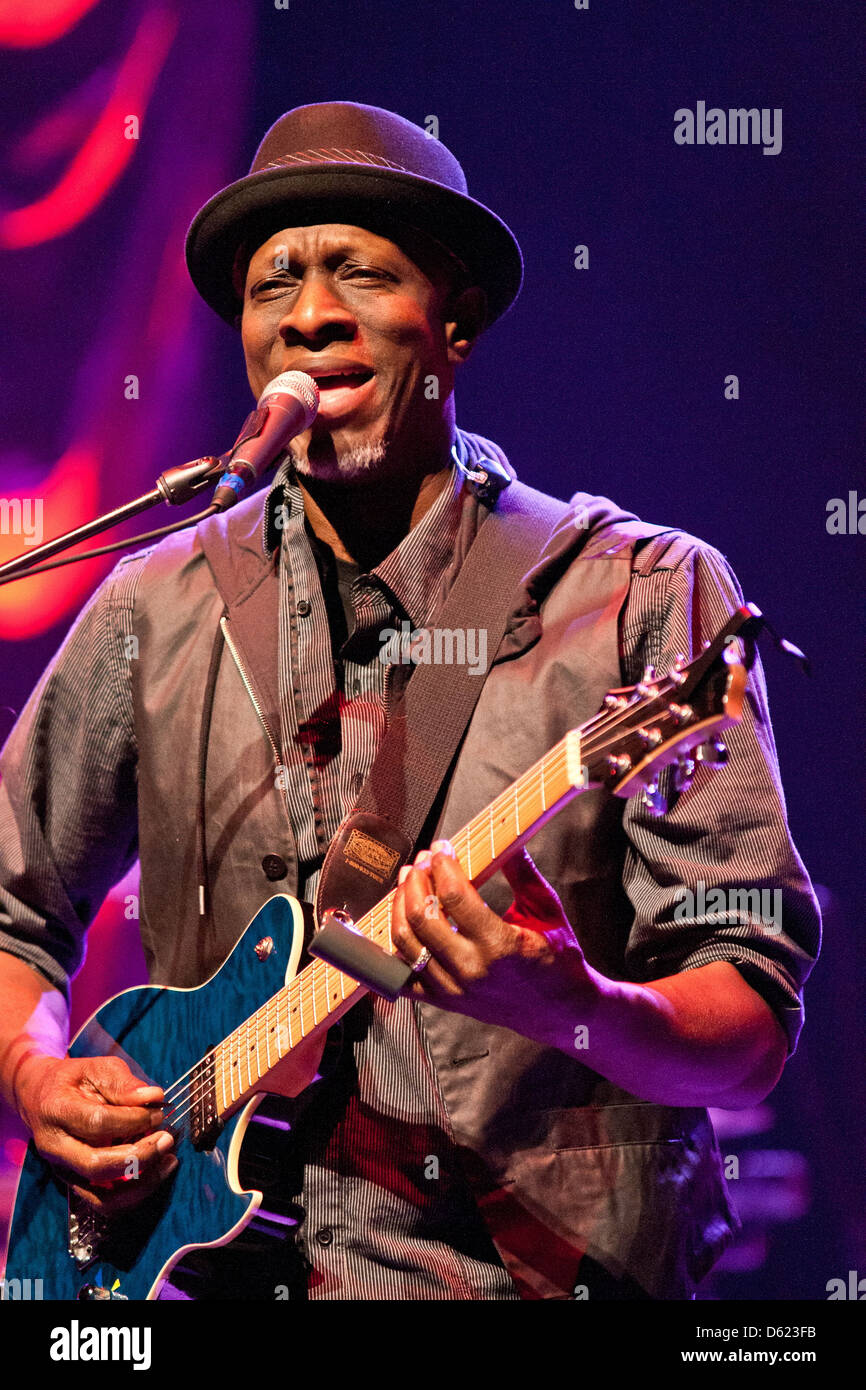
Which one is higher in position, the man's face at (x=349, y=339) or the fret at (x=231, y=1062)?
the man's face at (x=349, y=339)

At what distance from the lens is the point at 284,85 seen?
3568mm

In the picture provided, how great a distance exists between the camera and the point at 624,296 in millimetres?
3387

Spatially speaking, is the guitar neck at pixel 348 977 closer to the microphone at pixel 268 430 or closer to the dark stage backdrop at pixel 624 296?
the microphone at pixel 268 430

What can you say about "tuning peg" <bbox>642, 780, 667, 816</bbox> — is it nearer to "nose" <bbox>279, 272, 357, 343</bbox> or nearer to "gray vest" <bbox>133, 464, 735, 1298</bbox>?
"gray vest" <bbox>133, 464, 735, 1298</bbox>

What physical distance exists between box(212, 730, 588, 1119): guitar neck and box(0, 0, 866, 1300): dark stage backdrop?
1.63 metres

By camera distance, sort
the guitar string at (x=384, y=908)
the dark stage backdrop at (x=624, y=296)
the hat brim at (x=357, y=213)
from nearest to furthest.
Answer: the guitar string at (x=384, y=908) → the hat brim at (x=357, y=213) → the dark stage backdrop at (x=624, y=296)

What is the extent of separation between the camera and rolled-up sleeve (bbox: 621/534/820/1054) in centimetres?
196

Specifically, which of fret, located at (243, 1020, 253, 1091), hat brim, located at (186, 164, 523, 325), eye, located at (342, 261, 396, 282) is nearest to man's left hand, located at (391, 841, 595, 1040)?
fret, located at (243, 1020, 253, 1091)

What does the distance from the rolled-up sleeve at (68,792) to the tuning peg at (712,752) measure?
130 cm

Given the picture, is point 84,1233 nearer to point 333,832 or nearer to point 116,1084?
point 116,1084

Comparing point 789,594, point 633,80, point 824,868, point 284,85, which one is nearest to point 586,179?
point 633,80

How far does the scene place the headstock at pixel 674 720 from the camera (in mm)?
1482

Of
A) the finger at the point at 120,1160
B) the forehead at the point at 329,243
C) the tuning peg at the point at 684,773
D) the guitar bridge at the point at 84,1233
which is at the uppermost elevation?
the forehead at the point at 329,243

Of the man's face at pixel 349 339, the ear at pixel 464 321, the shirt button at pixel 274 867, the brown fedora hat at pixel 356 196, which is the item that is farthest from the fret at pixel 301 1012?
the brown fedora hat at pixel 356 196
